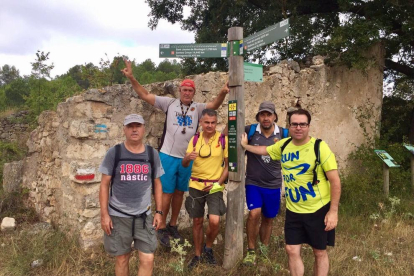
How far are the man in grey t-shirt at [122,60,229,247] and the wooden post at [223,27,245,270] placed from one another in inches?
9.6

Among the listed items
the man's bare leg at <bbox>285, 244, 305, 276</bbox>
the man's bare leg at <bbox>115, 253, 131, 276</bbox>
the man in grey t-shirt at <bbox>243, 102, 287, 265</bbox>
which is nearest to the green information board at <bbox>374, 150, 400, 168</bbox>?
the man in grey t-shirt at <bbox>243, 102, 287, 265</bbox>

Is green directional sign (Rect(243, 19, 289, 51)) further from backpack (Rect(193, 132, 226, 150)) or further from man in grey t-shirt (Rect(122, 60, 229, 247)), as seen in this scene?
backpack (Rect(193, 132, 226, 150))

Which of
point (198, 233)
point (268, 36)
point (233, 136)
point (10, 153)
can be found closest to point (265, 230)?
point (198, 233)

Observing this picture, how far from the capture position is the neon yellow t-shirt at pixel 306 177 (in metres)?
2.61

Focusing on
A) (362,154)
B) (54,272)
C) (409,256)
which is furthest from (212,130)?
(362,154)

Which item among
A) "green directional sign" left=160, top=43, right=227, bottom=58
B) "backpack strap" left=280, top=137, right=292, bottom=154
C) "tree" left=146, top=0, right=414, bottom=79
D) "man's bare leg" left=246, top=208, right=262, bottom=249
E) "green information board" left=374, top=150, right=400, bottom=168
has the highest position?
"tree" left=146, top=0, right=414, bottom=79

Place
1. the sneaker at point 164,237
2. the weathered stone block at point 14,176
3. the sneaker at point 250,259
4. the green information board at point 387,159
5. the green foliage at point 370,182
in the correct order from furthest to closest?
the green information board at point 387,159 < the green foliage at point 370,182 < the weathered stone block at point 14,176 < the sneaker at point 164,237 < the sneaker at point 250,259

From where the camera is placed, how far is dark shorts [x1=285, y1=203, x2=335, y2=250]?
8.75ft

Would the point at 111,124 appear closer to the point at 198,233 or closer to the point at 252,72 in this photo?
the point at 198,233

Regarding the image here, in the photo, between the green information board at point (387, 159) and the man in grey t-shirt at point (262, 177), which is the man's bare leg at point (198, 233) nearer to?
the man in grey t-shirt at point (262, 177)

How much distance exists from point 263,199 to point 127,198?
1.51m

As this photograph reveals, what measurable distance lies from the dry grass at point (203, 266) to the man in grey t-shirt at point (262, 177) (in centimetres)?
41

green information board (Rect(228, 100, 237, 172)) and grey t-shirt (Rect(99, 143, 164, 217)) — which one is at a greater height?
green information board (Rect(228, 100, 237, 172))

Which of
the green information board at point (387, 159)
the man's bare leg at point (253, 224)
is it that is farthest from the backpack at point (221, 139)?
the green information board at point (387, 159)
